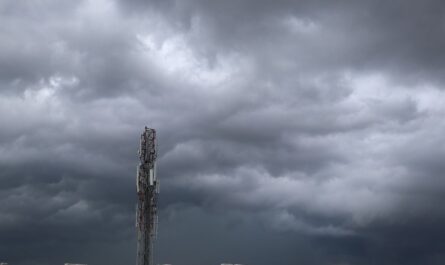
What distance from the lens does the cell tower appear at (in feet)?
274

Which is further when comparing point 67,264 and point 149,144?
point 67,264

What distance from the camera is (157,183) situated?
8506 cm

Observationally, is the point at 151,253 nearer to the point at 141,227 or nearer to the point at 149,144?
the point at 141,227

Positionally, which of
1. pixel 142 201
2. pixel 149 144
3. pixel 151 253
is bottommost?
pixel 151 253

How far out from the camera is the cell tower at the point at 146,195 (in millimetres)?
83500

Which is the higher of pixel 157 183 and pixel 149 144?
pixel 149 144

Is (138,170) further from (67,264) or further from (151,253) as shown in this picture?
(67,264)

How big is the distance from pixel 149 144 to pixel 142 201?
28.2 ft

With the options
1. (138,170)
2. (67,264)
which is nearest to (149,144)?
(138,170)

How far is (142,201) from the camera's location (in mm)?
84562

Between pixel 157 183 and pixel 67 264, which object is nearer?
pixel 157 183

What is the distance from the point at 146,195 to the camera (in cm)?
8506

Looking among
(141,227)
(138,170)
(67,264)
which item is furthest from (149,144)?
(67,264)

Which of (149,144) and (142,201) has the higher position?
(149,144)
